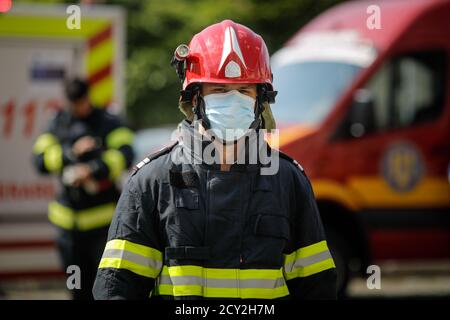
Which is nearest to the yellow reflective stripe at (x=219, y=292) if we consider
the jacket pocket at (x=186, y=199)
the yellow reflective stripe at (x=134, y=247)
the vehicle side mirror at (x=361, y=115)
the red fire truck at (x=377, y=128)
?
the yellow reflective stripe at (x=134, y=247)

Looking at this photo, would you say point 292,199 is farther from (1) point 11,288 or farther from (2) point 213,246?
(1) point 11,288

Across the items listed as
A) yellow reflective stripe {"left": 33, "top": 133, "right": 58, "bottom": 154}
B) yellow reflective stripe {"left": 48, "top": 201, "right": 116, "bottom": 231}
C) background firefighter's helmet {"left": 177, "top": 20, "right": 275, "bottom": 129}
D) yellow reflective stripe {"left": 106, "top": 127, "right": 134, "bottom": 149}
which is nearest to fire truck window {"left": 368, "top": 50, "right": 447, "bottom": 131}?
yellow reflective stripe {"left": 106, "top": 127, "right": 134, "bottom": 149}

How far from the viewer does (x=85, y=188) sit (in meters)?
7.30

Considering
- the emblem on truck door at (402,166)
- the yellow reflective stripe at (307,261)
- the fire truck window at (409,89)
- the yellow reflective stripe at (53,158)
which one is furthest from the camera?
the fire truck window at (409,89)

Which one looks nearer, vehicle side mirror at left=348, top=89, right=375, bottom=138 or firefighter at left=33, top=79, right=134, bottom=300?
firefighter at left=33, top=79, right=134, bottom=300

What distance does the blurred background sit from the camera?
28.5 feet

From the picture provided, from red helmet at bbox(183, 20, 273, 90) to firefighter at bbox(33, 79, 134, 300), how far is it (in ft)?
12.7

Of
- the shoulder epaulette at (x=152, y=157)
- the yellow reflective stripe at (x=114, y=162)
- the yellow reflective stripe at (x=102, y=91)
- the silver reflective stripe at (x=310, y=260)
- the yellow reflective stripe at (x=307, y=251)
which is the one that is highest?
the yellow reflective stripe at (x=102, y=91)

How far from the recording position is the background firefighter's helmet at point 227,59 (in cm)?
329

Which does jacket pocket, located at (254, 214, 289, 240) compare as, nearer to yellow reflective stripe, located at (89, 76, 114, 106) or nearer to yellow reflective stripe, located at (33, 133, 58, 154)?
yellow reflective stripe, located at (33, 133, 58, 154)

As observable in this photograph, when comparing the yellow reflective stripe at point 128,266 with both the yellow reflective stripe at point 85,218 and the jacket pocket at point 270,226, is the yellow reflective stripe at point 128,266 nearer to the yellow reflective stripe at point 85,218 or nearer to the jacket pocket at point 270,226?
the jacket pocket at point 270,226

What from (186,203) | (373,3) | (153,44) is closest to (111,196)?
(373,3)

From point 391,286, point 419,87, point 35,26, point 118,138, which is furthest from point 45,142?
point 391,286

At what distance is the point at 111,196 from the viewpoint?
7.38 m
